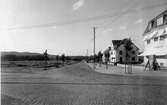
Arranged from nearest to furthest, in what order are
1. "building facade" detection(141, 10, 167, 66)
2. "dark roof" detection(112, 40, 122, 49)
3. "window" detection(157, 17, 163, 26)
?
"building facade" detection(141, 10, 167, 66) < "window" detection(157, 17, 163, 26) < "dark roof" detection(112, 40, 122, 49)

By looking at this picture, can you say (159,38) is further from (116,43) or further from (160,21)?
(116,43)

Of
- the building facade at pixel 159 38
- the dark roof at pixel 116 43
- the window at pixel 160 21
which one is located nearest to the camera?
the building facade at pixel 159 38

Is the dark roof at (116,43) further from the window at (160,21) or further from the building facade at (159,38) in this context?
the window at (160,21)

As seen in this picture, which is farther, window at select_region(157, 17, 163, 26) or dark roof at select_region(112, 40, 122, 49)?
dark roof at select_region(112, 40, 122, 49)

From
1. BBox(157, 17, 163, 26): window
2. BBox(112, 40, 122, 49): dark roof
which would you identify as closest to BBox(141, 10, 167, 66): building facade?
BBox(157, 17, 163, 26): window

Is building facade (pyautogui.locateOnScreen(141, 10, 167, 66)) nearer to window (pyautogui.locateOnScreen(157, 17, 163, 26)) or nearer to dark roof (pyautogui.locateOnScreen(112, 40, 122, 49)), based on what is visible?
window (pyautogui.locateOnScreen(157, 17, 163, 26))

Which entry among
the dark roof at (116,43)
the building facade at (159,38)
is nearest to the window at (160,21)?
the building facade at (159,38)

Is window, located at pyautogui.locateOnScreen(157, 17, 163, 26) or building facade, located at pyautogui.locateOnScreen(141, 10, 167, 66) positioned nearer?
building facade, located at pyautogui.locateOnScreen(141, 10, 167, 66)

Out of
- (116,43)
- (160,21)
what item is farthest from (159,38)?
(116,43)

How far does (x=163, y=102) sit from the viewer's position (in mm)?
5789

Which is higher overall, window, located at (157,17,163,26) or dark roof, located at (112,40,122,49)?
window, located at (157,17,163,26)

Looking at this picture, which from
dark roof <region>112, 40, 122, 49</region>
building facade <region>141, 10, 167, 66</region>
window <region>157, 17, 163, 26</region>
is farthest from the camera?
dark roof <region>112, 40, 122, 49</region>

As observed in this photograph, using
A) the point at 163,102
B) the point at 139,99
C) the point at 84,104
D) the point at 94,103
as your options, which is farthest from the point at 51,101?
the point at 163,102

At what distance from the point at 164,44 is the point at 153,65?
15.2 ft
